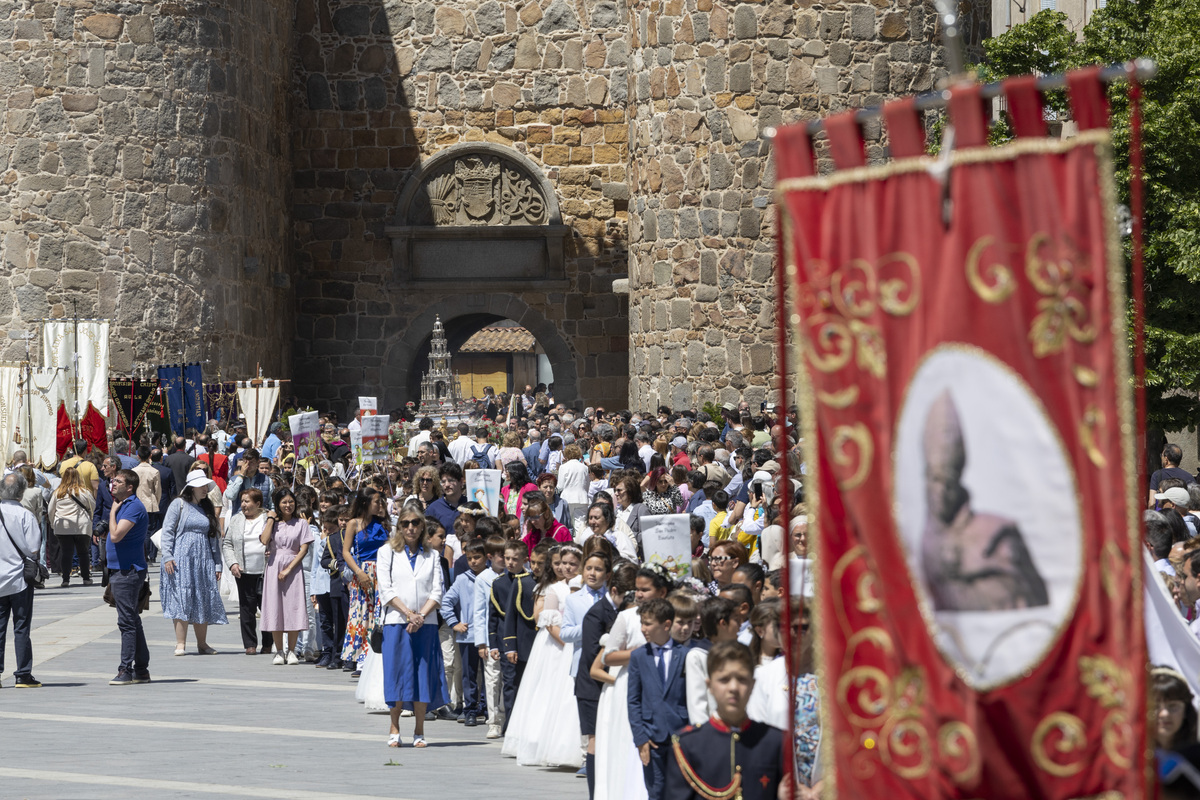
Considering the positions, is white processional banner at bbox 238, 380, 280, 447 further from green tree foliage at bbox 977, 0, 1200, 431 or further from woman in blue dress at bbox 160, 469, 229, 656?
green tree foliage at bbox 977, 0, 1200, 431

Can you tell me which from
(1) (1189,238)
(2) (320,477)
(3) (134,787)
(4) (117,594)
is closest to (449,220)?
(2) (320,477)

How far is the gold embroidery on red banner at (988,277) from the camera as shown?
3658 mm

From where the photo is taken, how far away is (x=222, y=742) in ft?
34.5

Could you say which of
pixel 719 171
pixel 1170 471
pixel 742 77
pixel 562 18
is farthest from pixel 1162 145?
pixel 562 18

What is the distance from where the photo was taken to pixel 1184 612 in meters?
7.97

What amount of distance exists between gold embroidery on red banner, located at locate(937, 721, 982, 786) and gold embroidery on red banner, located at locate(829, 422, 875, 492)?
0.54 m

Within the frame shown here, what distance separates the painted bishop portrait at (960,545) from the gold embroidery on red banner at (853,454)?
0.40 feet

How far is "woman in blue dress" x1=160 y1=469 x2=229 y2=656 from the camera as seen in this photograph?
1420 centimetres

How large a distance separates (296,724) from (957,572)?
8.09 meters

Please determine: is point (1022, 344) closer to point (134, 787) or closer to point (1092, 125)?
point (1092, 125)

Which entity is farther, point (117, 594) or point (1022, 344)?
point (117, 594)

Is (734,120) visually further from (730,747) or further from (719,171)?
(730,747)

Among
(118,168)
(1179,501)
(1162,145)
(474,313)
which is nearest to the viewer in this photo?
(1179,501)

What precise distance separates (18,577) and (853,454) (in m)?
9.74
